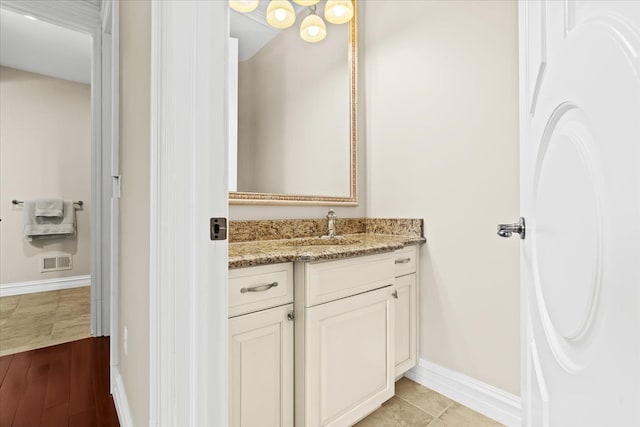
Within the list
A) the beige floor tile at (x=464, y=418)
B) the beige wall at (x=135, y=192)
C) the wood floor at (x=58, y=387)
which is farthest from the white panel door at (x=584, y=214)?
the wood floor at (x=58, y=387)

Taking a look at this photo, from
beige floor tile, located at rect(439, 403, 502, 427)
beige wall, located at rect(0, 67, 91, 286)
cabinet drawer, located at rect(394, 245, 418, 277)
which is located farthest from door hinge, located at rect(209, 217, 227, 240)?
beige wall, located at rect(0, 67, 91, 286)

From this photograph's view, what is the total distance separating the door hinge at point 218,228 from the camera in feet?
2.58

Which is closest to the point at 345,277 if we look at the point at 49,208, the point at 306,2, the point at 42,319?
the point at 306,2

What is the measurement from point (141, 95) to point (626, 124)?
1.22 meters

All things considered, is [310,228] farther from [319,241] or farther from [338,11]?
[338,11]

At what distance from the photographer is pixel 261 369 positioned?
3.90ft

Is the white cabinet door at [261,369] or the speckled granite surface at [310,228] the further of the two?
the speckled granite surface at [310,228]

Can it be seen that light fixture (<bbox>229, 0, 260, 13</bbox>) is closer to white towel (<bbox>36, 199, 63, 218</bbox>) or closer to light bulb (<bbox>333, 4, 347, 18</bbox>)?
light bulb (<bbox>333, 4, 347, 18</bbox>)

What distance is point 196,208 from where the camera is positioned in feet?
2.51

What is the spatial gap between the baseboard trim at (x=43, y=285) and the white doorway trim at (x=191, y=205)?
13.4ft

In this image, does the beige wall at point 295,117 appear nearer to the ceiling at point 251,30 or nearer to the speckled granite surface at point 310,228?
the ceiling at point 251,30

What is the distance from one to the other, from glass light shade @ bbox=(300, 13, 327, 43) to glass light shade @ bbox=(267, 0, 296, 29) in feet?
0.31

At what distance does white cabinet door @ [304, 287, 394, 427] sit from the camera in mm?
1271

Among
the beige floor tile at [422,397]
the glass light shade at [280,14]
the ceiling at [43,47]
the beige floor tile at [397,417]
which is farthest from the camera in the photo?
the ceiling at [43,47]
